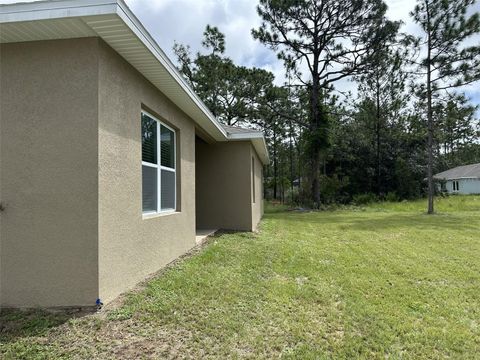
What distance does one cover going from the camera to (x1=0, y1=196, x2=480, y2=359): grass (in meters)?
2.82

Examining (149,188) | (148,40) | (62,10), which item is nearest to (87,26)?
(62,10)

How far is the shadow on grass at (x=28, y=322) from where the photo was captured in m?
2.91

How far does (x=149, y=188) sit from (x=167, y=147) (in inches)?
43.6

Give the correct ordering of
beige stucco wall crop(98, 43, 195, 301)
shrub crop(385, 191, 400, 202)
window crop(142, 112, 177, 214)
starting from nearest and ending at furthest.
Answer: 1. beige stucco wall crop(98, 43, 195, 301)
2. window crop(142, 112, 177, 214)
3. shrub crop(385, 191, 400, 202)

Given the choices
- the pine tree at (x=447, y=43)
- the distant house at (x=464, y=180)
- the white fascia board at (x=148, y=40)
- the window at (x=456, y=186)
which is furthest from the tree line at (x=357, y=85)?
the white fascia board at (x=148, y=40)

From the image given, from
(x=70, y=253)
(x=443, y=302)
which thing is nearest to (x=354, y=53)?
(x=443, y=302)

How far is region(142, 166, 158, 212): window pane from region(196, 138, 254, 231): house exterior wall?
4.51 m

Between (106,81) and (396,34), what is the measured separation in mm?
20226

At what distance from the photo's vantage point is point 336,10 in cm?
1938

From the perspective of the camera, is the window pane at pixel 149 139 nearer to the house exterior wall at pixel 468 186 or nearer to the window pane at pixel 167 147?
the window pane at pixel 167 147

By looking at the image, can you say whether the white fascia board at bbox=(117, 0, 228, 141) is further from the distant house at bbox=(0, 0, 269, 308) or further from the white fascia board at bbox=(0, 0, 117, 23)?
the white fascia board at bbox=(0, 0, 117, 23)

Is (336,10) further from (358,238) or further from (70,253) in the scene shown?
(70,253)

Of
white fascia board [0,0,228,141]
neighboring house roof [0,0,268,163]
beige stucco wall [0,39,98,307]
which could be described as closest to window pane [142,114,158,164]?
neighboring house roof [0,0,268,163]

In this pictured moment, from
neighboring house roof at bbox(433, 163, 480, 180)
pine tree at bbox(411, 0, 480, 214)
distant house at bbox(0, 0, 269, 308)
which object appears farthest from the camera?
neighboring house roof at bbox(433, 163, 480, 180)
